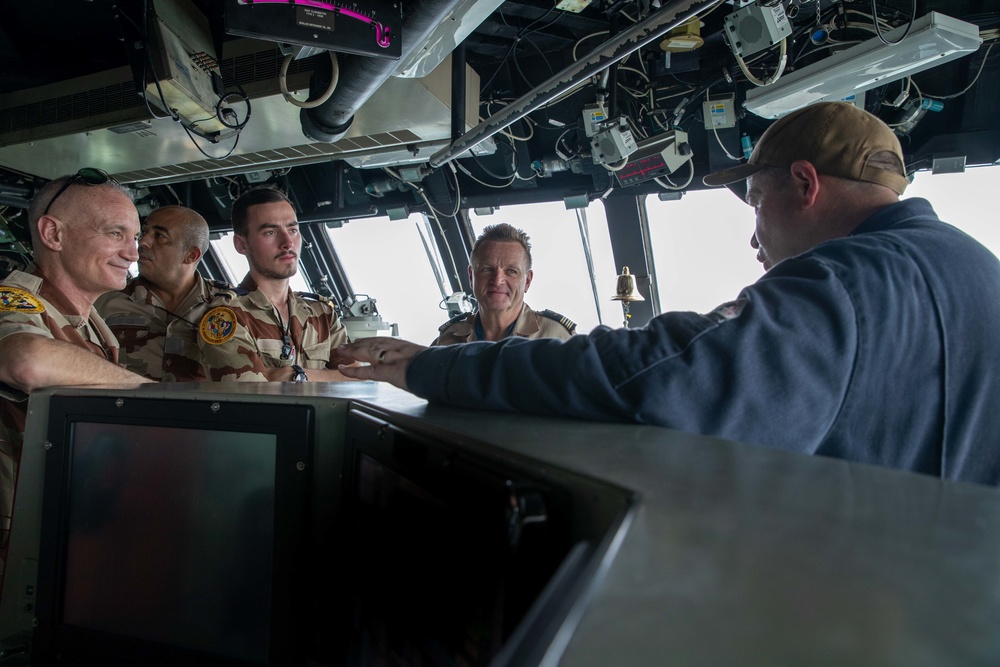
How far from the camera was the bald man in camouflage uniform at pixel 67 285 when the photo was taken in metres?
1.40

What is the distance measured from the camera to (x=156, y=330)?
8.74 ft

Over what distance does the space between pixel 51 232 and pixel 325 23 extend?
106 centimetres

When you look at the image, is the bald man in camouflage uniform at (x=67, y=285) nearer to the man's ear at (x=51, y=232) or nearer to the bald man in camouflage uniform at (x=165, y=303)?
the man's ear at (x=51, y=232)

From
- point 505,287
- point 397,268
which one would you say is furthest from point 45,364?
point 397,268

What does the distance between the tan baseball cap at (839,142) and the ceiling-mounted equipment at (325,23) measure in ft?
4.70

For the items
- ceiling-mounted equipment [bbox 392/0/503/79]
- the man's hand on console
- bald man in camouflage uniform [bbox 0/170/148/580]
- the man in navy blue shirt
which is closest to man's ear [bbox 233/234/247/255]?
bald man in camouflage uniform [bbox 0/170/148/580]

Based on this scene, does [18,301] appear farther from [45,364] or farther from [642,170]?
[642,170]

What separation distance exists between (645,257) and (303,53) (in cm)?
318

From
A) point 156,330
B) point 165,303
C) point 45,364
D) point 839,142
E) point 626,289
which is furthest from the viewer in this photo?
point 626,289

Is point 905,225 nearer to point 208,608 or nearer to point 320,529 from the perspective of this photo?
point 320,529

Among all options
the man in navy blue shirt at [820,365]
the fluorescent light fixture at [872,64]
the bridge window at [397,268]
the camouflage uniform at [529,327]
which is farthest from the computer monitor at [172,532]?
the bridge window at [397,268]

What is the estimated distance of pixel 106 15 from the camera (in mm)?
3729

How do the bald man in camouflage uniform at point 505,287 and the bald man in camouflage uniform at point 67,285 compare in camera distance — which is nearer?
the bald man in camouflage uniform at point 67,285

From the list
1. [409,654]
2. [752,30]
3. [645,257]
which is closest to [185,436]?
[409,654]
